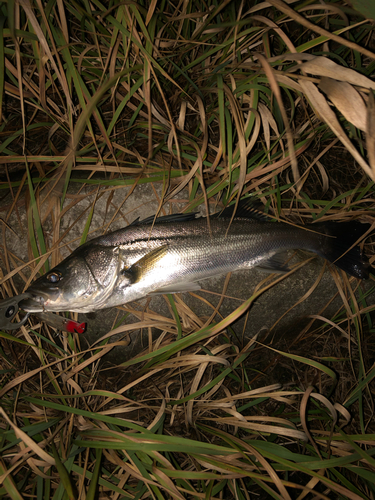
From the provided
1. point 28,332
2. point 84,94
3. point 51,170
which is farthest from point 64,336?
point 84,94

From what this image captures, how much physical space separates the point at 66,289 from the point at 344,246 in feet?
7.98

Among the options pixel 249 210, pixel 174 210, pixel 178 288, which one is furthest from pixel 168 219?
pixel 249 210

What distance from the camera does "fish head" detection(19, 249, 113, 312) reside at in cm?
215

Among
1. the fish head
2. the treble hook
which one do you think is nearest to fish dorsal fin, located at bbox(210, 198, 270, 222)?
the fish head

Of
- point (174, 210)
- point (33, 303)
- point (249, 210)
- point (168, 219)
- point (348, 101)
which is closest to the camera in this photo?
point (348, 101)

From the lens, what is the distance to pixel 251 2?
8.26ft

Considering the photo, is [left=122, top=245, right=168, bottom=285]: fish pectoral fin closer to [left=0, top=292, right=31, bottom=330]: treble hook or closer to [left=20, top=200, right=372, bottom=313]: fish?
[left=20, top=200, right=372, bottom=313]: fish

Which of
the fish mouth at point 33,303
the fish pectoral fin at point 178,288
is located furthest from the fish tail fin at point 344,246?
the fish mouth at point 33,303

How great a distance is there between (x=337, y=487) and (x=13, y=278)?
10.7 feet

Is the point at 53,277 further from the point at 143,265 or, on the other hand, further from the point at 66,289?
the point at 143,265

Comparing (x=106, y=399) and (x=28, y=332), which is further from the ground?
(x=28, y=332)

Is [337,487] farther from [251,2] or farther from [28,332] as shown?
[251,2]

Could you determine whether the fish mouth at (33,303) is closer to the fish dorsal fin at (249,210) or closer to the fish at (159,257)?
the fish at (159,257)

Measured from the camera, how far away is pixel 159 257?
227cm
